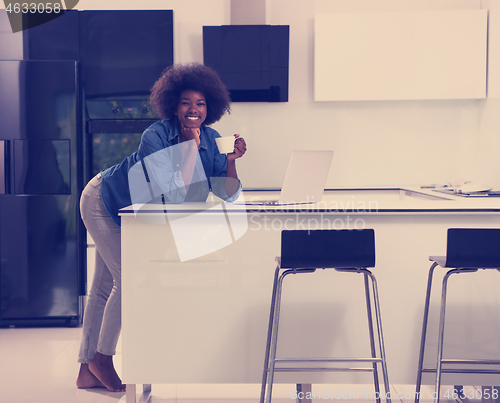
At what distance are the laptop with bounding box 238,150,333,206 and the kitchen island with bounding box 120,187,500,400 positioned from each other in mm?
95

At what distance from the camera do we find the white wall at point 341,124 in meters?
3.91

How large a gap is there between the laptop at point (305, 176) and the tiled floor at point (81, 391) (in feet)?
3.20

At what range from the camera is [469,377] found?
2.03 metres

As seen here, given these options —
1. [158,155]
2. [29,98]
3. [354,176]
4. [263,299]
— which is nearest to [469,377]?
[263,299]

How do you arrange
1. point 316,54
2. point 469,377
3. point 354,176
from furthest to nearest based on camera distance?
point 354,176 → point 316,54 → point 469,377

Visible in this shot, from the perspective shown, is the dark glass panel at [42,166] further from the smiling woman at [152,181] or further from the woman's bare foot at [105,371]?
the woman's bare foot at [105,371]

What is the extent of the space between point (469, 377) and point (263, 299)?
928 millimetres

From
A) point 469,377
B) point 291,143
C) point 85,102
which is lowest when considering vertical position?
point 469,377

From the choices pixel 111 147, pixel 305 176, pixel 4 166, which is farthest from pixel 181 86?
pixel 4 166

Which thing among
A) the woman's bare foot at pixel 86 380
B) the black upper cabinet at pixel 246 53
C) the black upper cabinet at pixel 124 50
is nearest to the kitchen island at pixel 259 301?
the woman's bare foot at pixel 86 380

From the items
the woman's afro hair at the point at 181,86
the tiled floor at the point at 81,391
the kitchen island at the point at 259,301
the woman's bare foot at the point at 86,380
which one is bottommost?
the tiled floor at the point at 81,391

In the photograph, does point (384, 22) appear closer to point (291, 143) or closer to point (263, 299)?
point (291, 143)

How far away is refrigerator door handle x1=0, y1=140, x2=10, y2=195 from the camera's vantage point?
335 cm

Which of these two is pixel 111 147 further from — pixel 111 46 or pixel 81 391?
pixel 81 391
